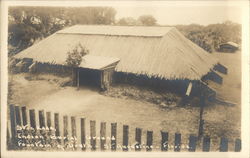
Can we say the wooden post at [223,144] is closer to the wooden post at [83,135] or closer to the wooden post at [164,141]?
the wooden post at [164,141]

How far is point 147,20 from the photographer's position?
2.28 m

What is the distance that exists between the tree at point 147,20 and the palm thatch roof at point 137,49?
46 millimetres

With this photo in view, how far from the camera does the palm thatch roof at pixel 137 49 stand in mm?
2256

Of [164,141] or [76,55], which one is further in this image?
[76,55]

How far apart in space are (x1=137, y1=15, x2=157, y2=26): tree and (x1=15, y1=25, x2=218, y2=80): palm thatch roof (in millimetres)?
46

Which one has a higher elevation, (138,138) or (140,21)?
(140,21)

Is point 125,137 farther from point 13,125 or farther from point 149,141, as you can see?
point 13,125

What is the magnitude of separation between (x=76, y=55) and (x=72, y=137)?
2.27ft

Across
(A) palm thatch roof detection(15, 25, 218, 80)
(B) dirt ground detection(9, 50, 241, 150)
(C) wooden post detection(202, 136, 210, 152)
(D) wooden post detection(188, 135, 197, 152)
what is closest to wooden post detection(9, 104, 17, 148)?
(B) dirt ground detection(9, 50, 241, 150)

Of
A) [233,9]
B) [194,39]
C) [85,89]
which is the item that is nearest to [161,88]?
[194,39]

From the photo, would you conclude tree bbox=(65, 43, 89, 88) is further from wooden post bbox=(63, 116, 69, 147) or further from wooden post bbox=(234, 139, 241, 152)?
wooden post bbox=(234, 139, 241, 152)

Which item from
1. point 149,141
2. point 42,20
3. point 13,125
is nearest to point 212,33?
point 149,141

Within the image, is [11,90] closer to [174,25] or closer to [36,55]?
[36,55]

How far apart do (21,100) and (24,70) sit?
0.26m
